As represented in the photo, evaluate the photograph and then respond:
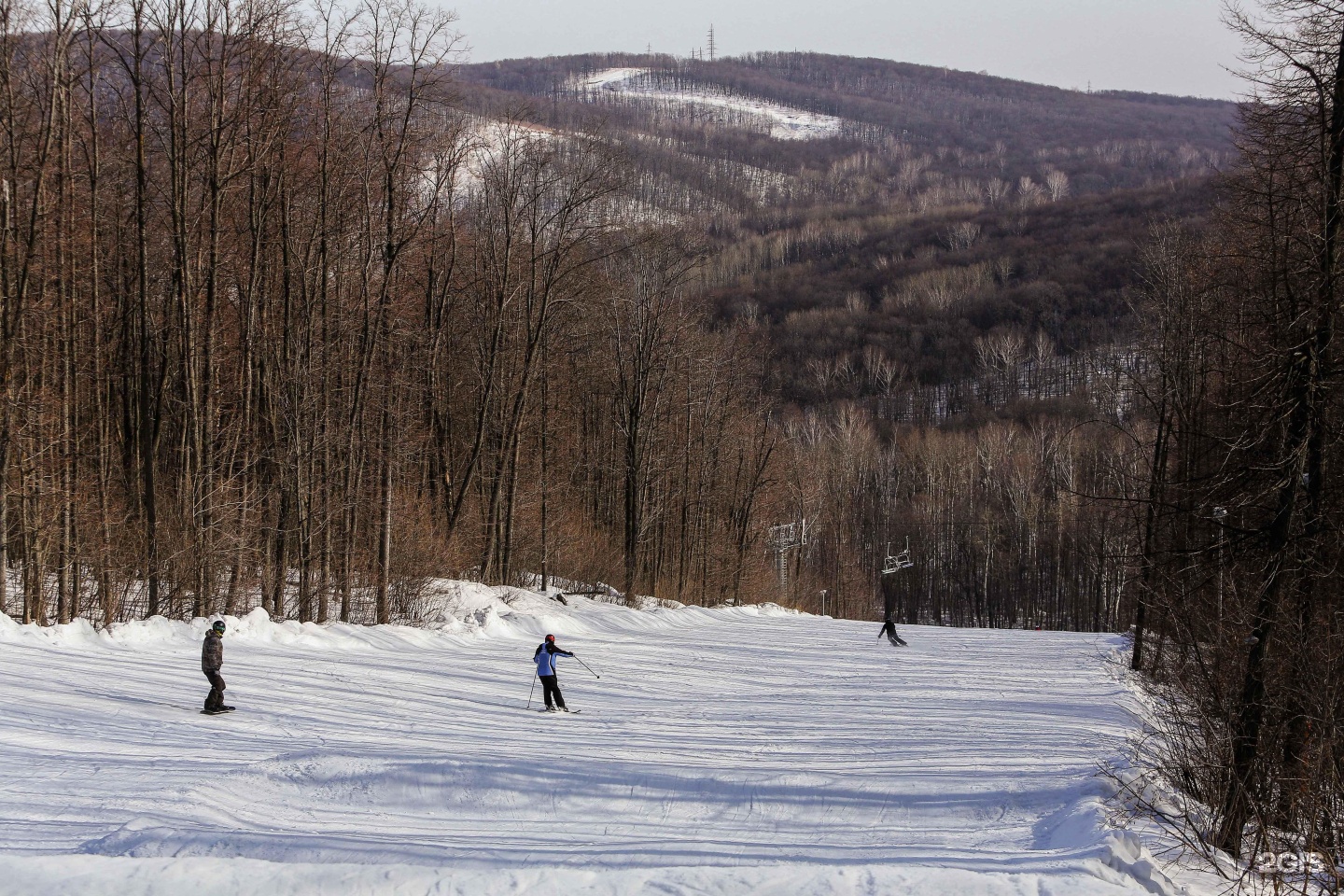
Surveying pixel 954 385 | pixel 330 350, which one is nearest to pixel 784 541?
pixel 330 350

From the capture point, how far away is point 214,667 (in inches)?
546

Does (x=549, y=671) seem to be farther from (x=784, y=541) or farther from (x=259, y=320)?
(x=784, y=541)

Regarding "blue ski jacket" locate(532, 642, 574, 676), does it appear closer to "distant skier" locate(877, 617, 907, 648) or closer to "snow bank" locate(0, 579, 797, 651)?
"snow bank" locate(0, 579, 797, 651)

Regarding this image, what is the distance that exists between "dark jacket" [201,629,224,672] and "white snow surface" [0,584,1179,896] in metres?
0.75

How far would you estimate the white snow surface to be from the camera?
8234 millimetres

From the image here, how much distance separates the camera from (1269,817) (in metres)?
11.4

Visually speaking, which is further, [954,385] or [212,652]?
[954,385]

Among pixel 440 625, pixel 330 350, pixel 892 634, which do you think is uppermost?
pixel 330 350

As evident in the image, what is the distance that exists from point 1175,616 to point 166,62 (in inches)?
919

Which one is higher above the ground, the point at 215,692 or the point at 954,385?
the point at 215,692

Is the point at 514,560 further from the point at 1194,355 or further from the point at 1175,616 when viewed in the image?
the point at 1175,616

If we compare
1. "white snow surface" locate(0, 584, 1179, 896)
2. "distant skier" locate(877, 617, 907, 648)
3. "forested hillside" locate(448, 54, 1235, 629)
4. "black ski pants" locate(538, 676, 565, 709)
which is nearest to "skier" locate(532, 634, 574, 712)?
"black ski pants" locate(538, 676, 565, 709)

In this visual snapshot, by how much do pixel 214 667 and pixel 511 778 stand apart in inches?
207

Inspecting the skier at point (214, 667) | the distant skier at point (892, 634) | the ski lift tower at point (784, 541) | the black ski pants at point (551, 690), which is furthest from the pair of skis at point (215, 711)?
the ski lift tower at point (784, 541)
